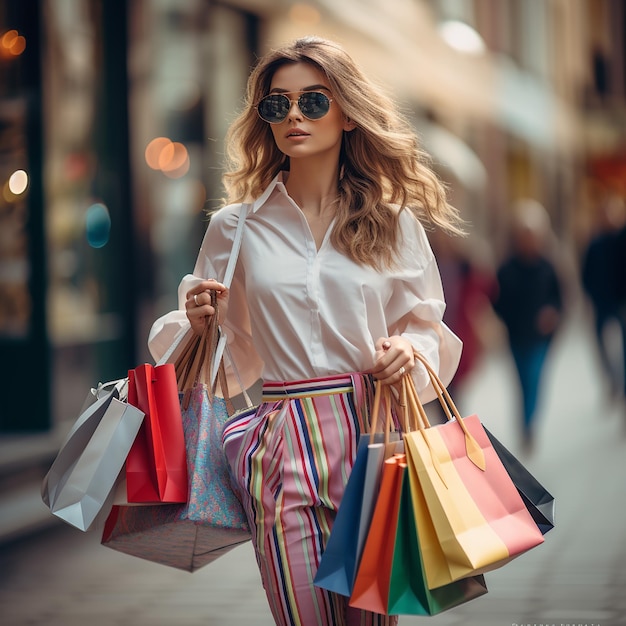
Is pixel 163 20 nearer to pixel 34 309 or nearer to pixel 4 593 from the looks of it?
pixel 34 309

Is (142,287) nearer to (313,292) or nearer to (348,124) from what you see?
(348,124)

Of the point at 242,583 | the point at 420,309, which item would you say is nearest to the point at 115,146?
the point at 242,583

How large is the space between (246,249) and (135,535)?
0.83 metres

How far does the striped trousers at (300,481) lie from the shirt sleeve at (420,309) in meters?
0.18

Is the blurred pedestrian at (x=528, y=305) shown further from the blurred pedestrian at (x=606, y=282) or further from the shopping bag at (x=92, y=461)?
the shopping bag at (x=92, y=461)

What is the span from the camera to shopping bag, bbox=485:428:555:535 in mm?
3086

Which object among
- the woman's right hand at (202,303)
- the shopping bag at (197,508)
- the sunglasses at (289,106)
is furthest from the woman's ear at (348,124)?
the shopping bag at (197,508)

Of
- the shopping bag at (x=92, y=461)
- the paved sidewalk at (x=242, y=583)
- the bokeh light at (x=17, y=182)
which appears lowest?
the paved sidewalk at (x=242, y=583)

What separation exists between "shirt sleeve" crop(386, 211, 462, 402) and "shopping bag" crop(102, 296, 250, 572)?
52 cm

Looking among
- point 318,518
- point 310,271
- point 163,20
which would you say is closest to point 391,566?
point 318,518

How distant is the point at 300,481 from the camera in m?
3.02

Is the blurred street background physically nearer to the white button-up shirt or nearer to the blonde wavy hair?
the blonde wavy hair

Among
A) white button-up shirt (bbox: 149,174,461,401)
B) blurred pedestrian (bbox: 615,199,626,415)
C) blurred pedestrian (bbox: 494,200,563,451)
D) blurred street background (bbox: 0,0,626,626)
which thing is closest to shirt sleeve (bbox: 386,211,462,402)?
white button-up shirt (bbox: 149,174,461,401)

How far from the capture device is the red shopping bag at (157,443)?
3.10m
